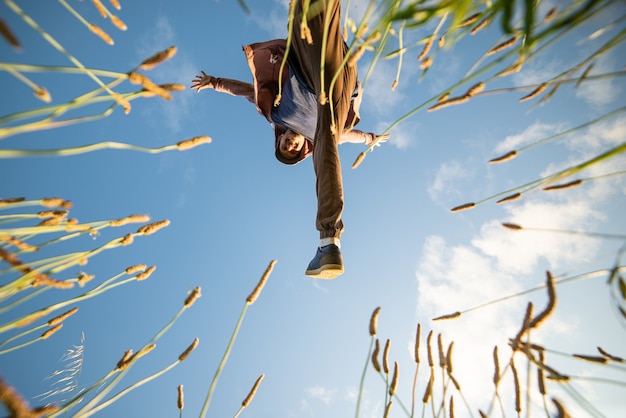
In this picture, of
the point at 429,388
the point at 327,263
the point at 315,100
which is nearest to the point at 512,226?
the point at 429,388

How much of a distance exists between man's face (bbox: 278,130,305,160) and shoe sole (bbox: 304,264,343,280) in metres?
1.52

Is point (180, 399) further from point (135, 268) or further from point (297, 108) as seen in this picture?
point (297, 108)

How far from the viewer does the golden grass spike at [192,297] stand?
0.94 meters

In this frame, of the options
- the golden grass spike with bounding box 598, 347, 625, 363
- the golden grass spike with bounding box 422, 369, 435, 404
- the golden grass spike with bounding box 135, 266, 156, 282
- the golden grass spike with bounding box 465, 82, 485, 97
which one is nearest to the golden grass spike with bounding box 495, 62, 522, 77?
the golden grass spike with bounding box 465, 82, 485, 97

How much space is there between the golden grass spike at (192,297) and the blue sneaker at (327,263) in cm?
83

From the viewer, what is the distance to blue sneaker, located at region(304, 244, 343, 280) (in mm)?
1701

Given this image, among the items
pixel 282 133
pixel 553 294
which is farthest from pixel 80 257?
pixel 282 133

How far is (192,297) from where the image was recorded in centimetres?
95

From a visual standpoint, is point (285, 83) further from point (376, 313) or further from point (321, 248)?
point (376, 313)

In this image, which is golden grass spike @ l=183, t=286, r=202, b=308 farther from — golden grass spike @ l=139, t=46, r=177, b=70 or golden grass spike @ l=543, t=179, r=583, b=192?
golden grass spike @ l=543, t=179, r=583, b=192

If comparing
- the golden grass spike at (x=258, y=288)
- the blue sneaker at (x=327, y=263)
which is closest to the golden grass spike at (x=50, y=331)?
the golden grass spike at (x=258, y=288)

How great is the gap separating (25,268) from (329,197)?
Answer: 4.36 ft

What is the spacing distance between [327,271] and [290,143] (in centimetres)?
160

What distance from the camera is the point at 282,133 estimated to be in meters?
3.19
